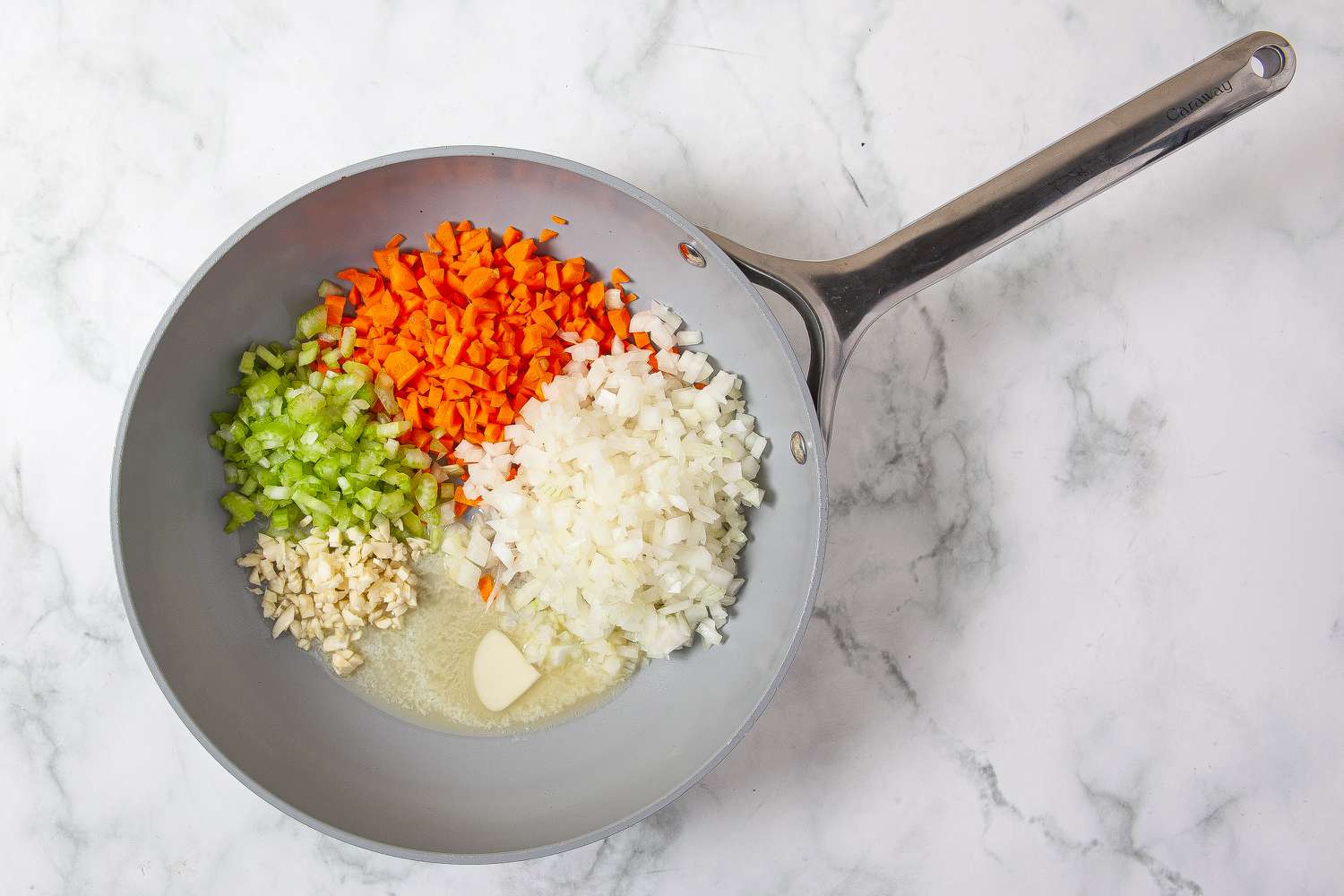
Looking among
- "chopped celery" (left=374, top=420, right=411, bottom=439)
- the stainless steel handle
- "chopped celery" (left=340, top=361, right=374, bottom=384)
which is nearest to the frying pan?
the stainless steel handle

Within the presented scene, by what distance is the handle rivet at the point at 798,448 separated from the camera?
1.33 metres

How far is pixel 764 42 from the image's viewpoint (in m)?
1.54

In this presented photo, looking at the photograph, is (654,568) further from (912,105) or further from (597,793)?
(912,105)

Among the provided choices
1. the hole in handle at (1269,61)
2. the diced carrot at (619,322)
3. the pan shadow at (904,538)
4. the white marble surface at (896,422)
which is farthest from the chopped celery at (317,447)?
the hole in handle at (1269,61)

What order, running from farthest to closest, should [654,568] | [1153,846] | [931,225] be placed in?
[1153,846] → [654,568] → [931,225]

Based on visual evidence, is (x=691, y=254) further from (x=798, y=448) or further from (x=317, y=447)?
(x=317, y=447)

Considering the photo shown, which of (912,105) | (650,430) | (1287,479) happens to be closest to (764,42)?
(912,105)

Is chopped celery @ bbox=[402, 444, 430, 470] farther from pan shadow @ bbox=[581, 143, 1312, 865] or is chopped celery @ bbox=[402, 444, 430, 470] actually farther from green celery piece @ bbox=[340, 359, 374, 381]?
pan shadow @ bbox=[581, 143, 1312, 865]

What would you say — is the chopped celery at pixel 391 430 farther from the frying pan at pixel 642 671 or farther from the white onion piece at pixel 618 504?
the frying pan at pixel 642 671

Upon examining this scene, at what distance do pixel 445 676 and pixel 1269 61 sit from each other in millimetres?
1404

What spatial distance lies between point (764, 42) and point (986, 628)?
3.38 ft

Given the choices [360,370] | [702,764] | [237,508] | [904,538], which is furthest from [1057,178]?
[237,508]

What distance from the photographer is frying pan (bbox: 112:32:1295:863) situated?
122 cm

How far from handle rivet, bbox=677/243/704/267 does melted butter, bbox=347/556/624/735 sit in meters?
0.59
